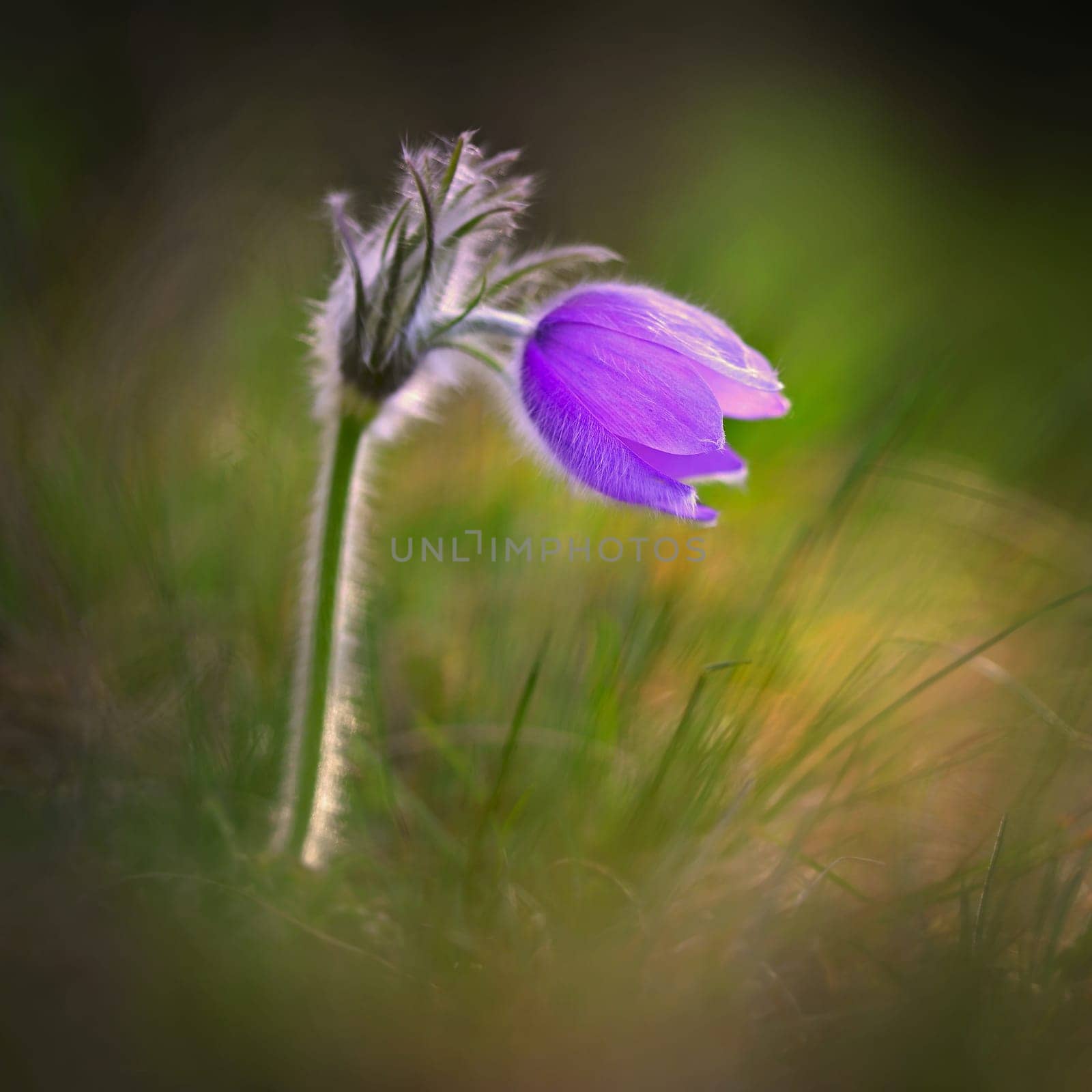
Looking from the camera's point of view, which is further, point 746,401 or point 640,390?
point 746,401

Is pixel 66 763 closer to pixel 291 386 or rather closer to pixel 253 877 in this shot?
pixel 253 877

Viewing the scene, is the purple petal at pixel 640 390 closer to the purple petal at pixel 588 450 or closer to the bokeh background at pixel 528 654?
the purple petal at pixel 588 450

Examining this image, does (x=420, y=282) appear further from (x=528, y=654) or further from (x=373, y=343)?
(x=528, y=654)

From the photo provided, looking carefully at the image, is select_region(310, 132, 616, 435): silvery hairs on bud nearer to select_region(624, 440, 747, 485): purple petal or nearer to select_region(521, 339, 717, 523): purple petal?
select_region(521, 339, 717, 523): purple petal

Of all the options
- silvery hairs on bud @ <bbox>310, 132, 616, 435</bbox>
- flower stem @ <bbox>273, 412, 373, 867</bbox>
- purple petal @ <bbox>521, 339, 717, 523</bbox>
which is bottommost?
flower stem @ <bbox>273, 412, 373, 867</bbox>

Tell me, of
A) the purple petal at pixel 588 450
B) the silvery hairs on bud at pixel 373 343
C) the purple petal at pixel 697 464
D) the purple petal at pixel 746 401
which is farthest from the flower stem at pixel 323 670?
the purple petal at pixel 746 401

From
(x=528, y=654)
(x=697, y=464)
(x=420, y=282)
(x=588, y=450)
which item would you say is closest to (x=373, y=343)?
(x=420, y=282)

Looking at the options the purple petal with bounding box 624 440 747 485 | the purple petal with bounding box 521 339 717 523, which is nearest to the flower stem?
the purple petal with bounding box 521 339 717 523
